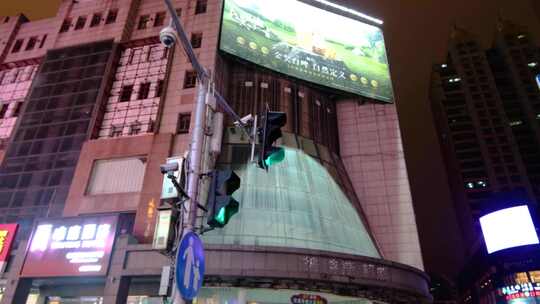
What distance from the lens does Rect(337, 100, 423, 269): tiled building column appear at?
33.0m

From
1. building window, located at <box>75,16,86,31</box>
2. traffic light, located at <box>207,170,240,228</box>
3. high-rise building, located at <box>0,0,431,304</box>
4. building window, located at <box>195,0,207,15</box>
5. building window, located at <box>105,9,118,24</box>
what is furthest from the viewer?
building window, located at <box>75,16,86,31</box>

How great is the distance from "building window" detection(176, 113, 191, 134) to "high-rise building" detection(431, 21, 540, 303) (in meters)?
71.8

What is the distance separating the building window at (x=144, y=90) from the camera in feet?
111

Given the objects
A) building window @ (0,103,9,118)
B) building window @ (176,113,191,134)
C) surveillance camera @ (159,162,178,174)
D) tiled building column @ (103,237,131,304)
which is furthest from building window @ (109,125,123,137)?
surveillance camera @ (159,162,178,174)

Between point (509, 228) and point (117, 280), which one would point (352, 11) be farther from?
point (117, 280)

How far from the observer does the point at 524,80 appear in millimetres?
110812

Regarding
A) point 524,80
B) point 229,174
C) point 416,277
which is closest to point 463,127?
point 524,80

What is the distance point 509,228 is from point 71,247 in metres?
43.4

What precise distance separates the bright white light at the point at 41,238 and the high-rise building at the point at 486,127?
259 ft

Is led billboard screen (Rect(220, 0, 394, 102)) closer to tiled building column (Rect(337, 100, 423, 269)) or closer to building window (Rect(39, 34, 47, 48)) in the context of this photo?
tiled building column (Rect(337, 100, 423, 269))

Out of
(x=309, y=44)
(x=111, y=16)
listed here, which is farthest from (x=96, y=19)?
(x=309, y=44)

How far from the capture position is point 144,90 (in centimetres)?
3434

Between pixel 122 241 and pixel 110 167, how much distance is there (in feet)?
26.8

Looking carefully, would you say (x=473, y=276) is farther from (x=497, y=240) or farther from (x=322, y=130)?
(x=322, y=130)
